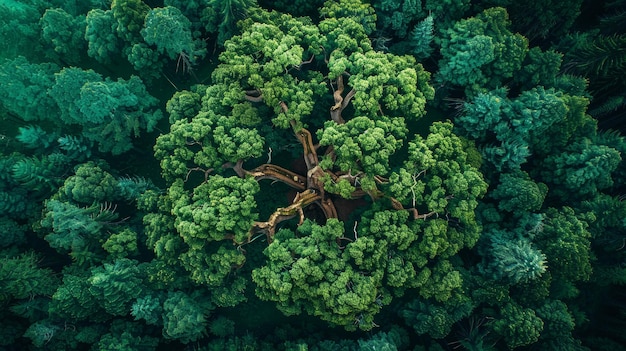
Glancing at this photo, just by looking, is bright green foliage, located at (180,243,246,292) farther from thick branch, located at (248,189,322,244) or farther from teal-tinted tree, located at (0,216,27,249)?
teal-tinted tree, located at (0,216,27,249)

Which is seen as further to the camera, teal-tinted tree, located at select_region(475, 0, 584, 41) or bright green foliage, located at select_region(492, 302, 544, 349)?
teal-tinted tree, located at select_region(475, 0, 584, 41)

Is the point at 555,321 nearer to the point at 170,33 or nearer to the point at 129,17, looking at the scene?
the point at 170,33

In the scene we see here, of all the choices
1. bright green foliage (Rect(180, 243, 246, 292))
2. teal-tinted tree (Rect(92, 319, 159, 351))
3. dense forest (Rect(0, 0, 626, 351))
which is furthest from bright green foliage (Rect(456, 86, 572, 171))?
teal-tinted tree (Rect(92, 319, 159, 351))

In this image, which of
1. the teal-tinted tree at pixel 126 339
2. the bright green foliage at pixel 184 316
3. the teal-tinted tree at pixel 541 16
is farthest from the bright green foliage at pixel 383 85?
the teal-tinted tree at pixel 126 339

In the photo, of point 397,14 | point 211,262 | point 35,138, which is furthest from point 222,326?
point 397,14

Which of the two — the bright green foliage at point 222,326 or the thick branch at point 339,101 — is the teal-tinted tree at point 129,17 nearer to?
the thick branch at point 339,101

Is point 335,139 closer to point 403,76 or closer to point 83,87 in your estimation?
point 403,76
